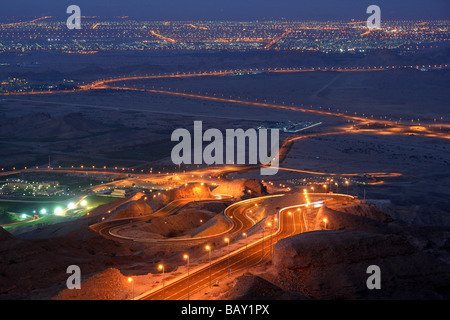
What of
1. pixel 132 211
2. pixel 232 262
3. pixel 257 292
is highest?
pixel 257 292

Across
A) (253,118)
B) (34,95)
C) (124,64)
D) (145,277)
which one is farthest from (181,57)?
(145,277)

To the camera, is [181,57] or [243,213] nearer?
[243,213]

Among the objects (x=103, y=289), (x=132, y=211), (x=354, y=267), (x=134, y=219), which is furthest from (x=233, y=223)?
(x=103, y=289)

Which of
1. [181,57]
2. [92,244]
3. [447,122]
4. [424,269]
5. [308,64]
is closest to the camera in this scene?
[424,269]

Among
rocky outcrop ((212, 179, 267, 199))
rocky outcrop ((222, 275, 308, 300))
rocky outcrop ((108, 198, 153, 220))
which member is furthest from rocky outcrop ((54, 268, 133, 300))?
rocky outcrop ((212, 179, 267, 199))

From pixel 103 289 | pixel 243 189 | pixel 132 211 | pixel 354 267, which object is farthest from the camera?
pixel 243 189

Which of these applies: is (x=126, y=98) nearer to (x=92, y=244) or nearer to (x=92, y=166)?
(x=92, y=166)

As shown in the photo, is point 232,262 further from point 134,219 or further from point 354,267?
point 134,219

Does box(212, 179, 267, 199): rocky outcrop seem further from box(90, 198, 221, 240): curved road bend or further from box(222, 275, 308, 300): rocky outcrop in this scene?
box(222, 275, 308, 300): rocky outcrop
